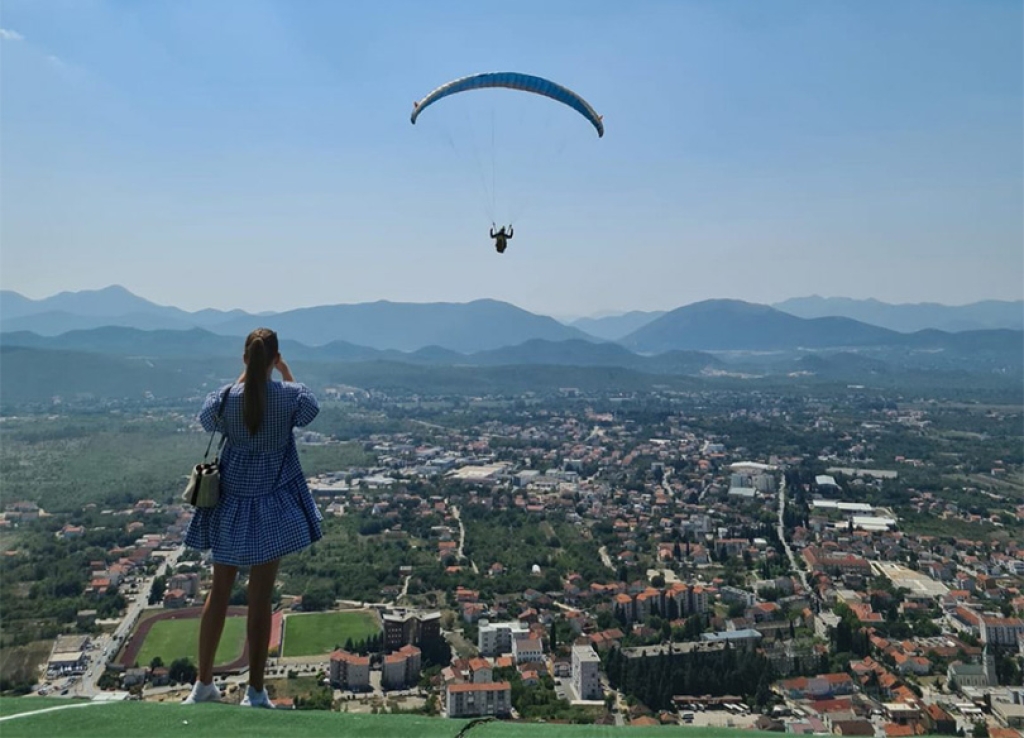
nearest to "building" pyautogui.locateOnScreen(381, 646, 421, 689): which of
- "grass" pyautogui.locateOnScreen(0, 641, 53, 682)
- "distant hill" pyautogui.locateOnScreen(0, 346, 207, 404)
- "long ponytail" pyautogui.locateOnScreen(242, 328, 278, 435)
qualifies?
"grass" pyautogui.locateOnScreen(0, 641, 53, 682)

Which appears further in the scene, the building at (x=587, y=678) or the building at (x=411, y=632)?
the building at (x=411, y=632)

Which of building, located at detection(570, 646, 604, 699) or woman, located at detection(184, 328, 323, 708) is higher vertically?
woman, located at detection(184, 328, 323, 708)

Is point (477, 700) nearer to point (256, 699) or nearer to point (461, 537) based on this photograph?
point (256, 699)

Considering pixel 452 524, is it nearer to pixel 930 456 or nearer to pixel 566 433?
pixel 566 433

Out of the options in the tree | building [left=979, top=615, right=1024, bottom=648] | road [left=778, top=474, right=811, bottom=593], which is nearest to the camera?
the tree

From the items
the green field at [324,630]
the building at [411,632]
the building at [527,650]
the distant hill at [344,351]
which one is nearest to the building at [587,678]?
the building at [527,650]

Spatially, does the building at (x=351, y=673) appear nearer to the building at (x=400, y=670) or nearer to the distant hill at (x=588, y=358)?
the building at (x=400, y=670)

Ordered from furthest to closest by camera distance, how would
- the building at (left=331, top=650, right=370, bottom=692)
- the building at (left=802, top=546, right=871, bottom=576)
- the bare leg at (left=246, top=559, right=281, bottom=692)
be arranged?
the building at (left=802, top=546, right=871, bottom=576) < the building at (left=331, top=650, right=370, bottom=692) < the bare leg at (left=246, top=559, right=281, bottom=692)

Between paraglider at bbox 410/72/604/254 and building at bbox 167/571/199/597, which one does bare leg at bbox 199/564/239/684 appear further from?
building at bbox 167/571/199/597
